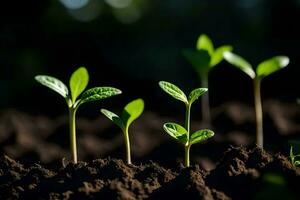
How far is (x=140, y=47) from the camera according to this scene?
6070 mm

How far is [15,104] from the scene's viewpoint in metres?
5.16

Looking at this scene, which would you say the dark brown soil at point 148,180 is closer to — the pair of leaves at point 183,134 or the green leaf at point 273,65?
the pair of leaves at point 183,134

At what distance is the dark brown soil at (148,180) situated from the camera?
1606mm

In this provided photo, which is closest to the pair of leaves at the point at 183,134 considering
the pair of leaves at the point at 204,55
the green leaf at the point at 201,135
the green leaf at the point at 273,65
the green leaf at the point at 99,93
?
the green leaf at the point at 201,135

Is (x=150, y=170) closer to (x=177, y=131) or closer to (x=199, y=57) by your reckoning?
(x=177, y=131)

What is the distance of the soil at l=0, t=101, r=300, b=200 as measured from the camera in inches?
63.4

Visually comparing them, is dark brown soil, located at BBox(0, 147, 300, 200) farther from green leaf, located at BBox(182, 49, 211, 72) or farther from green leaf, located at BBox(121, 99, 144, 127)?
green leaf, located at BBox(182, 49, 211, 72)

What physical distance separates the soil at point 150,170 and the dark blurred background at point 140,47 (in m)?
1.07

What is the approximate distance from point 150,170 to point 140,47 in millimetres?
4334

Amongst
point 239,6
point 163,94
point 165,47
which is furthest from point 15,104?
point 239,6

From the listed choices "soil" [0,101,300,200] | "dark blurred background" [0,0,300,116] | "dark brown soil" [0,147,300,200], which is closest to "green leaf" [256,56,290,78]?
"soil" [0,101,300,200]

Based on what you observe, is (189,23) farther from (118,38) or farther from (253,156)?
(253,156)

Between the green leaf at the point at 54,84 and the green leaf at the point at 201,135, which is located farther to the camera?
the green leaf at the point at 54,84

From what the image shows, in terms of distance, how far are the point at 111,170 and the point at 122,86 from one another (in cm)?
357
